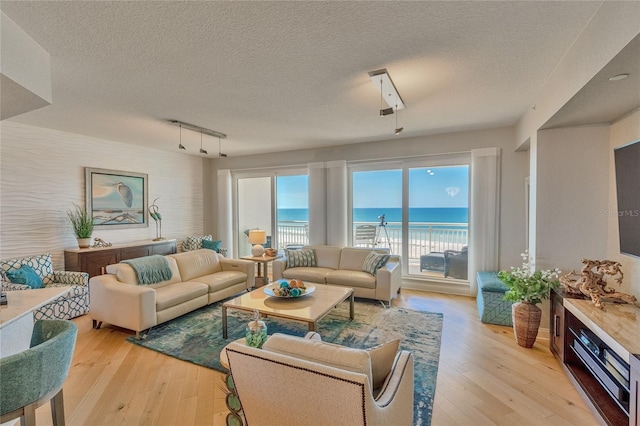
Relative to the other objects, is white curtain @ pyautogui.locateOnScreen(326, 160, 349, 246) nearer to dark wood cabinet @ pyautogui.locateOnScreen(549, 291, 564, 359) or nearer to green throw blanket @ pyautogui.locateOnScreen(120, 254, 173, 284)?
green throw blanket @ pyautogui.locateOnScreen(120, 254, 173, 284)

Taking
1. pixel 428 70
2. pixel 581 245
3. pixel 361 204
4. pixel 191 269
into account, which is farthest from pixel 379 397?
pixel 361 204

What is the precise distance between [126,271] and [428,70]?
156 inches

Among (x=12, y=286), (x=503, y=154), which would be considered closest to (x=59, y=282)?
(x=12, y=286)

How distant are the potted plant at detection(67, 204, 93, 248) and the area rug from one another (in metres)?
2.17

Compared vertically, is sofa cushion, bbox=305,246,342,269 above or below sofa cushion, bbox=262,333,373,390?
below

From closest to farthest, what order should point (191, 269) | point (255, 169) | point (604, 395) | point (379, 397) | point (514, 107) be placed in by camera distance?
1. point (379, 397)
2. point (604, 395)
3. point (514, 107)
4. point (191, 269)
5. point (255, 169)

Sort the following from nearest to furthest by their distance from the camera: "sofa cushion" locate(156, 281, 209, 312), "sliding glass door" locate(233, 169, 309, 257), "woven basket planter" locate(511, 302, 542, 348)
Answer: "woven basket planter" locate(511, 302, 542, 348), "sofa cushion" locate(156, 281, 209, 312), "sliding glass door" locate(233, 169, 309, 257)

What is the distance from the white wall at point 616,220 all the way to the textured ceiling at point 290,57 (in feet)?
2.43

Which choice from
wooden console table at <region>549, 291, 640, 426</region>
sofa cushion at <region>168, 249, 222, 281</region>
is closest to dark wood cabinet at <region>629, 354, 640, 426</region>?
wooden console table at <region>549, 291, 640, 426</region>

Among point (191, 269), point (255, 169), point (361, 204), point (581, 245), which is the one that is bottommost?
point (191, 269)

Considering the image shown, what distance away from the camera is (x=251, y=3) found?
158 cm

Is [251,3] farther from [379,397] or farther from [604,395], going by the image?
[604,395]

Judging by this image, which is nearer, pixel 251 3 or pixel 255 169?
pixel 251 3

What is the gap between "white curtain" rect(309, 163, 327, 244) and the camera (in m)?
5.45
